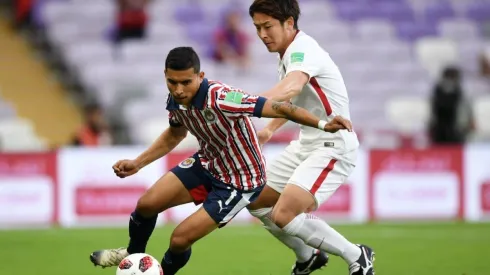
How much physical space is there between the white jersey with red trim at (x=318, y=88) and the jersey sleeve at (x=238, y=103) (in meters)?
0.56

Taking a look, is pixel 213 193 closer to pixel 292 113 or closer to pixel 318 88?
pixel 292 113

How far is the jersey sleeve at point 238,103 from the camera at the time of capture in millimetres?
6461

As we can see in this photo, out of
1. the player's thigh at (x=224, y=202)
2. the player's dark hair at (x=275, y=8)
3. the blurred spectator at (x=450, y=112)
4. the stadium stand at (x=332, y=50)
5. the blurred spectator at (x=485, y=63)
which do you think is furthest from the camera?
the blurred spectator at (x=485, y=63)

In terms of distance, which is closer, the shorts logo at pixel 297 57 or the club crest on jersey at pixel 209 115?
the club crest on jersey at pixel 209 115

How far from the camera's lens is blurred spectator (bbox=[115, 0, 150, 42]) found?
56.7 ft

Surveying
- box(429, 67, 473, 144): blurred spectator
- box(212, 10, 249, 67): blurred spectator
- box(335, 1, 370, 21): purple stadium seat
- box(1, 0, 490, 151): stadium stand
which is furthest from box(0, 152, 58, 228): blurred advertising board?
box(335, 1, 370, 21): purple stadium seat

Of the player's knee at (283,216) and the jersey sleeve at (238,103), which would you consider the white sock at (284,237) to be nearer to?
the player's knee at (283,216)

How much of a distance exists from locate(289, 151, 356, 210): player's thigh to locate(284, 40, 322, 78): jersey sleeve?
0.64 m

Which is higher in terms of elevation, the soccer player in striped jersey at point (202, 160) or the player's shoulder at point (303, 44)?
the player's shoulder at point (303, 44)

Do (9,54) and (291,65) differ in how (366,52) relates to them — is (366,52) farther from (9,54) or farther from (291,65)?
(291,65)

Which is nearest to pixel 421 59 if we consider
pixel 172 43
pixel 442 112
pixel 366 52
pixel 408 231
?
pixel 366 52

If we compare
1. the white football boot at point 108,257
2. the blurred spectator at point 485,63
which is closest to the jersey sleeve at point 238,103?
the white football boot at point 108,257

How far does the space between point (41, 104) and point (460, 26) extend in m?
7.93

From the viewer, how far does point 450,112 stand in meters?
15.2
